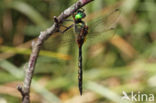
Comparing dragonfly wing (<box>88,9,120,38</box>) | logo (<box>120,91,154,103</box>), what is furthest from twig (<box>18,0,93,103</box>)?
logo (<box>120,91,154,103</box>)

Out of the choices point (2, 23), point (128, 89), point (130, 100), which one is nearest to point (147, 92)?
point (128, 89)

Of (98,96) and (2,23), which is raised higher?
(2,23)

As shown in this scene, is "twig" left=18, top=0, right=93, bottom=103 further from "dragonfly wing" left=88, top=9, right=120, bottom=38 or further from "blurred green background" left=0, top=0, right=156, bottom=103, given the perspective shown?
"blurred green background" left=0, top=0, right=156, bottom=103

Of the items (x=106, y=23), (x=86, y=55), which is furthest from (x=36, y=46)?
(x=86, y=55)

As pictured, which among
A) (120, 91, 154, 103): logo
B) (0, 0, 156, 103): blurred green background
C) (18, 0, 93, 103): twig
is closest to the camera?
(18, 0, 93, 103): twig

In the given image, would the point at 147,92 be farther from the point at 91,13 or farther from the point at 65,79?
the point at 91,13

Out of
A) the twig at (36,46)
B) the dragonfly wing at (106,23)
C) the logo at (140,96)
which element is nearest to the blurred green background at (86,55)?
the logo at (140,96)

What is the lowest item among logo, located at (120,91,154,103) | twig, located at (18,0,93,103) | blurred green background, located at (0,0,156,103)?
twig, located at (18,0,93,103)

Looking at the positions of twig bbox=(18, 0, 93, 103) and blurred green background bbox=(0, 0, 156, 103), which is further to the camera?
blurred green background bbox=(0, 0, 156, 103)
